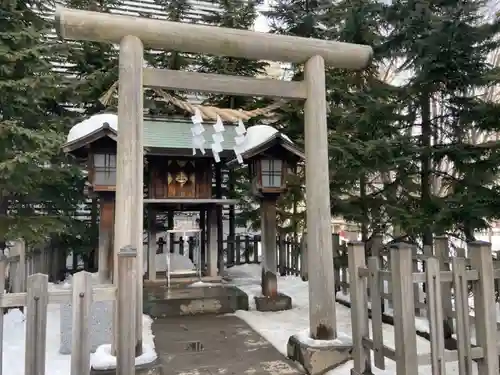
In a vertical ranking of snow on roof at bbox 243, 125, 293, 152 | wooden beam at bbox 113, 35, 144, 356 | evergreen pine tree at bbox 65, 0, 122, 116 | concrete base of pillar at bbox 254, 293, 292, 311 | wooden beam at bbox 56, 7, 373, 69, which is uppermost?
evergreen pine tree at bbox 65, 0, 122, 116

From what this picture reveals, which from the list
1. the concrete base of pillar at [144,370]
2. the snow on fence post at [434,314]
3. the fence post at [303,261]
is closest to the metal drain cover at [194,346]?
the concrete base of pillar at [144,370]

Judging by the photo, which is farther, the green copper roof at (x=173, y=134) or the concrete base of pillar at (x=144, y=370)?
the green copper roof at (x=173, y=134)

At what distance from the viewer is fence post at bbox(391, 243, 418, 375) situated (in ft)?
11.7

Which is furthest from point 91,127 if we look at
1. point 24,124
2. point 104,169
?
point 24,124

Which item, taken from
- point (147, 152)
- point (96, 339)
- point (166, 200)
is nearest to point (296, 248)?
point (166, 200)

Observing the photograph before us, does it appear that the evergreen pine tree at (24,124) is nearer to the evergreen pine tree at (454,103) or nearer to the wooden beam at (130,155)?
the wooden beam at (130,155)

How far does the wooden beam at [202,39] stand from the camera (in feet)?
14.4

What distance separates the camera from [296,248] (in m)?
10.2

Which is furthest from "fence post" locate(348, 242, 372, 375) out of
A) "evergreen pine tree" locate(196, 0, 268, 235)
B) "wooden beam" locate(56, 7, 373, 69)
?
"evergreen pine tree" locate(196, 0, 268, 235)

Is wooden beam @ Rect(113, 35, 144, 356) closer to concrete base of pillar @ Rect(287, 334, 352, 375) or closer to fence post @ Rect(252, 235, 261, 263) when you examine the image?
concrete base of pillar @ Rect(287, 334, 352, 375)

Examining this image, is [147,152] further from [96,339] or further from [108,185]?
[96,339]

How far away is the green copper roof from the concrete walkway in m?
3.36

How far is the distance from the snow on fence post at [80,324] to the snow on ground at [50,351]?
0.88 m

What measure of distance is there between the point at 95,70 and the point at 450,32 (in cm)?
864
